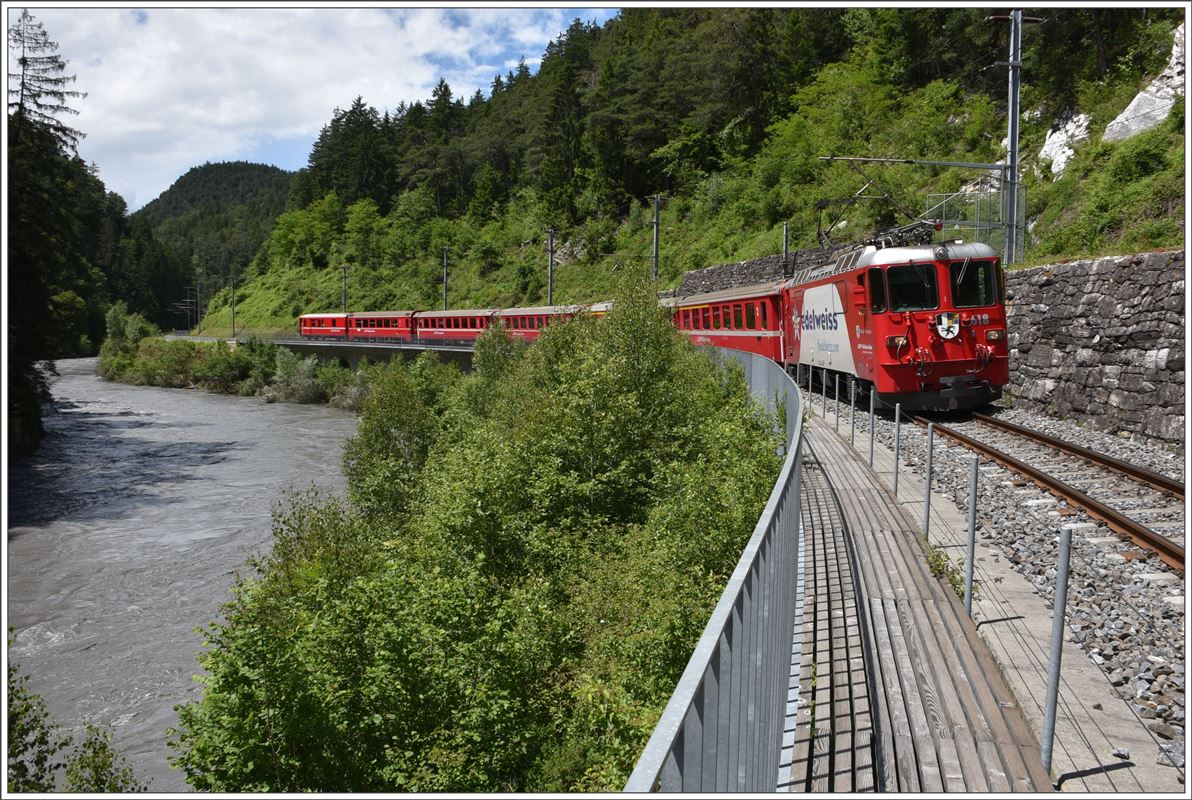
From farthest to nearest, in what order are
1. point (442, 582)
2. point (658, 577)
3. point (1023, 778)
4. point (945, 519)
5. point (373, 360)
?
point (373, 360) < point (442, 582) < point (658, 577) < point (945, 519) < point (1023, 778)

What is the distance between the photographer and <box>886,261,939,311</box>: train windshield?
1697cm

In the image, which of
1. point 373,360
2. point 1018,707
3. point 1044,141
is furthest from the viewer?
point 373,360

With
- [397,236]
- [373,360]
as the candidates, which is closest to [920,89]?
[373,360]

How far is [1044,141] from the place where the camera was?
35.7 meters

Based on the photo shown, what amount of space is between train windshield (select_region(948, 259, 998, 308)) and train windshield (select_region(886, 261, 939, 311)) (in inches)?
16.2

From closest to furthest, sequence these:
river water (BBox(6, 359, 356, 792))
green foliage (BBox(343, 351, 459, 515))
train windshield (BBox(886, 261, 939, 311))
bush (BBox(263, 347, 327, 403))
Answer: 1. train windshield (BBox(886, 261, 939, 311))
2. river water (BBox(6, 359, 356, 792))
3. green foliage (BBox(343, 351, 459, 515))
4. bush (BBox(263, 347, 327, 403))

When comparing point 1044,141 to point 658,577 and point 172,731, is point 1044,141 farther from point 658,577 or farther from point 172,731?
point 172,731

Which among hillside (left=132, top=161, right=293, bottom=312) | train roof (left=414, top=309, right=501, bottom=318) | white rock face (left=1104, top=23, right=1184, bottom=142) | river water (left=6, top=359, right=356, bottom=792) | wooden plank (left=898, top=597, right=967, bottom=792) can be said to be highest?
hillside (left=132, top=161, right=293, bottom=312)

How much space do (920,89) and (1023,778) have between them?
54719 millimetres

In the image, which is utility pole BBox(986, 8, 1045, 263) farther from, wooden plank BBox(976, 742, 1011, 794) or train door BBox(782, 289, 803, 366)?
wooden plank BBox(976, 742, 1011, 794)

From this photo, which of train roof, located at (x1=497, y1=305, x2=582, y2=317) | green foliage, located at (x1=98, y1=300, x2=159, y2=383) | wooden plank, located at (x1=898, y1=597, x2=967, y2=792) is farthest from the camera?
green foliage, located at (x1=98, y1=300, x2=159, y2=383)

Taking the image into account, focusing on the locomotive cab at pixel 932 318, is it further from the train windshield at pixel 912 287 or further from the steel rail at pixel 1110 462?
the steel rail at pixel 1110 462

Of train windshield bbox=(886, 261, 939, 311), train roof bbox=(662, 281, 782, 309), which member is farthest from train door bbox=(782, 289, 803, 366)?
train windshield bbox=(886, 261, 939, 311)

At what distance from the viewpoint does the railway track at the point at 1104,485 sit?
8547 millimetres
